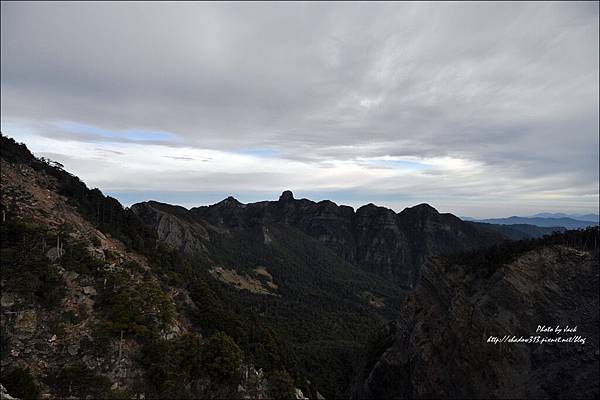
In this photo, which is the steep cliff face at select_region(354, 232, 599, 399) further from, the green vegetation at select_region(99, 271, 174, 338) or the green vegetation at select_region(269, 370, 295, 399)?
the green vegetation at select_region(99, 271, 174, 338)

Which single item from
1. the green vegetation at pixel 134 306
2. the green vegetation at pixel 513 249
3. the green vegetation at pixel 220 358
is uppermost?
the green vegetation at pixel 513 249

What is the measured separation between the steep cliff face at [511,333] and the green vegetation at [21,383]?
Result: 49489 millimetres

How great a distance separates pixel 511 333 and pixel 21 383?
55422 mm

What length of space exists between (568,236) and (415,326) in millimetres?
29673

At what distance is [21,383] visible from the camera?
2980 centimetres

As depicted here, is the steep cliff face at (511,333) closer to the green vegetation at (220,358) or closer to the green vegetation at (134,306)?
the green vegetation at (220,358)

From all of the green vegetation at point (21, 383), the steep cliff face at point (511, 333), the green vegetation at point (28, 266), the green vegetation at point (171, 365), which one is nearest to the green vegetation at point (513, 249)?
the steep cliff face at point (511, 333)

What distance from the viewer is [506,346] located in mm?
48031

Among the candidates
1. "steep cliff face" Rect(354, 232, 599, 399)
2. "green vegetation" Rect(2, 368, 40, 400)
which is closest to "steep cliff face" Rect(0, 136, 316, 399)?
"green vegetation" Rect(2, 368, 40, 400)

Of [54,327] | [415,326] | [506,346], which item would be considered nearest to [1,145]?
[54,327]

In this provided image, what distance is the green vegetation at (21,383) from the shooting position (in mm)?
29031

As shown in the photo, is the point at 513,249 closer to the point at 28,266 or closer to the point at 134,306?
the point at 134,306

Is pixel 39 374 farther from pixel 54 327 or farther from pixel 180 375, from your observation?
pixel 180 375

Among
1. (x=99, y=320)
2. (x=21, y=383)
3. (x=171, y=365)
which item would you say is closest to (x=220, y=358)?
(x=171, y=365)
